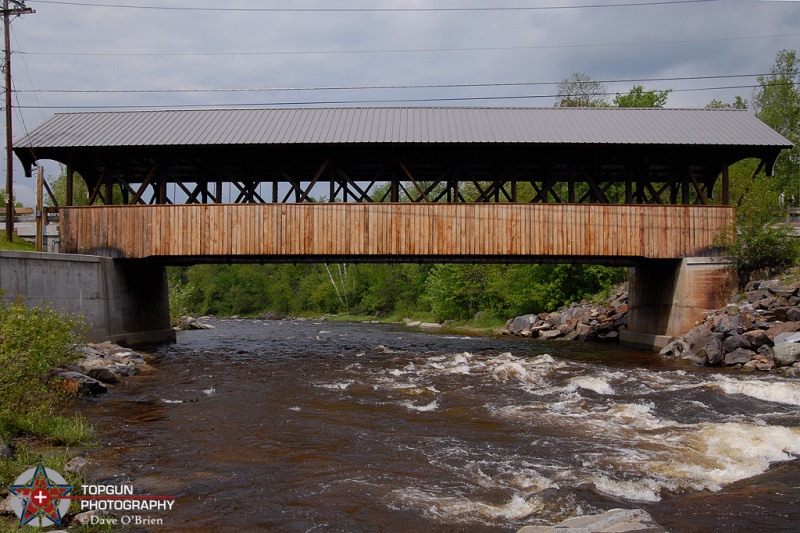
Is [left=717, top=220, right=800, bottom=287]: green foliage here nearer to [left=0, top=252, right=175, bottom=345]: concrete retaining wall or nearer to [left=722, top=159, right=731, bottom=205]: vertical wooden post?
[left=722, top=159, right=731, bottom=205]: vertical wooden post

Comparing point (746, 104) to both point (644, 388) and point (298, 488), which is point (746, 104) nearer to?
point (644, 388)

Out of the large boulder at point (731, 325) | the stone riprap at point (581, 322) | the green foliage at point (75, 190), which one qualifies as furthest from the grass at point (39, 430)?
the green foliage at point (75, 190)

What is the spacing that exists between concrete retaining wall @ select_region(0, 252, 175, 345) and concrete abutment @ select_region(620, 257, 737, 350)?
1597 centimetres

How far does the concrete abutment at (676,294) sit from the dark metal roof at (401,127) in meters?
3.67

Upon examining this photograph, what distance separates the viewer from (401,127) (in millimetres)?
19406

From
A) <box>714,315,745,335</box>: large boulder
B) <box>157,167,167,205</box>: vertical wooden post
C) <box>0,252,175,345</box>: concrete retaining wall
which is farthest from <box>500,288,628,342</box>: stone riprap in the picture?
<box>157,167,167,205</box>: vertical wooden post

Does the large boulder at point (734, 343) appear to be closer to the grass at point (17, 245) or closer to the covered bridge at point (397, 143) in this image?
the covered bridge at point (397, 143)

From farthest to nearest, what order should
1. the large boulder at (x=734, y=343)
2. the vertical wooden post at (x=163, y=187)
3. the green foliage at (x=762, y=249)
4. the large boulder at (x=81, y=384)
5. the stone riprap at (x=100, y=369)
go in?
the vertical wooden post at (x=163, y=187) < the green foliage at (x=762, y=249) < the large boulder at (x=734, y=343) < the stone riprap at (x=100, y=369) < the large boulder at (x=81, y=384)

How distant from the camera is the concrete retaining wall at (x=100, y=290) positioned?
14.5 metres

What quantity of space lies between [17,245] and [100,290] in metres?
5.31

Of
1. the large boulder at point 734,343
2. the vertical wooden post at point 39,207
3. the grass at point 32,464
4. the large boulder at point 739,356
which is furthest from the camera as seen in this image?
the vertical wooden post at point 39,207

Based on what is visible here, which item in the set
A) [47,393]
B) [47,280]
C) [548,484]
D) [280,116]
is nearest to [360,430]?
[548,484]

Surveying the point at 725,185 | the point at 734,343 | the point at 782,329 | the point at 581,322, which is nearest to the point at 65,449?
the point at 734,343

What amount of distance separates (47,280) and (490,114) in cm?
1397
